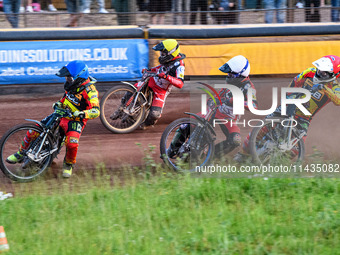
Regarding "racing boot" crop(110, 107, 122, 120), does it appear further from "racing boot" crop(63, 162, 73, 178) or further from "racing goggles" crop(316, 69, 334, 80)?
"racing goggles" crop(316, 69, 334, 80)

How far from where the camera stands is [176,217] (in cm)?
659

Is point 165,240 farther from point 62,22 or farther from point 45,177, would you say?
point 62,22

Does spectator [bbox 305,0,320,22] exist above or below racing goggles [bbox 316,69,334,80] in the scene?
above

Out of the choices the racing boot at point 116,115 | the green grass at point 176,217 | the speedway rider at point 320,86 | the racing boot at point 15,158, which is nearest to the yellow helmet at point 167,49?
the racing boot at point 116,115

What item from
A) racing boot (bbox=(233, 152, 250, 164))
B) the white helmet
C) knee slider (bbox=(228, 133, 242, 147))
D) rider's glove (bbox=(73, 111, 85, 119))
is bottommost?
racing boot (bbox=(233, 152, 250, 164))


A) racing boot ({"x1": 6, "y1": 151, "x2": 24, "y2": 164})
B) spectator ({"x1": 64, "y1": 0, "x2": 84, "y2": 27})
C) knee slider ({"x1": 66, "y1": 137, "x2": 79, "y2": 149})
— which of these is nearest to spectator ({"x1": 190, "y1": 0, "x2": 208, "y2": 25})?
spectator ({"x1": 64, "y1": 0, "x2": 84, "y2": 27})

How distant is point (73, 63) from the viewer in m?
8.54

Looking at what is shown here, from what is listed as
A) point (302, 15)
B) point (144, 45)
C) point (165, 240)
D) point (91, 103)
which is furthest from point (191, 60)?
point (165, 240)

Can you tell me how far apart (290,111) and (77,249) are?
409 cm

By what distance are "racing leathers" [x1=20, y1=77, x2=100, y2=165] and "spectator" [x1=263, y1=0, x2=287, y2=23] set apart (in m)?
6.03

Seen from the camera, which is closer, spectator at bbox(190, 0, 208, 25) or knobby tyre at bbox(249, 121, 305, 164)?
knobby tyre at bbox(249, 121, 305, 164)

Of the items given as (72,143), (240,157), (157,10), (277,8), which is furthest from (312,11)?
(72,143)

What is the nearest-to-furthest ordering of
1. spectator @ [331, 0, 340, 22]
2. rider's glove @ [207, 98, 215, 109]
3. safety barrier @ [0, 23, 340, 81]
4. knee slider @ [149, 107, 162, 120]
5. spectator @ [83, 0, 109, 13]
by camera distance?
rider's glove @ [207, 98, 215, 109]
knee slider @ [149, 107, 162, 120]
safety barrier @ [0, 23, 340, 81]
spectator @ [83, 0, 109, 13]
spectator @ [331, 0, 340, 22]

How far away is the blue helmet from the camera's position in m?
8.45
